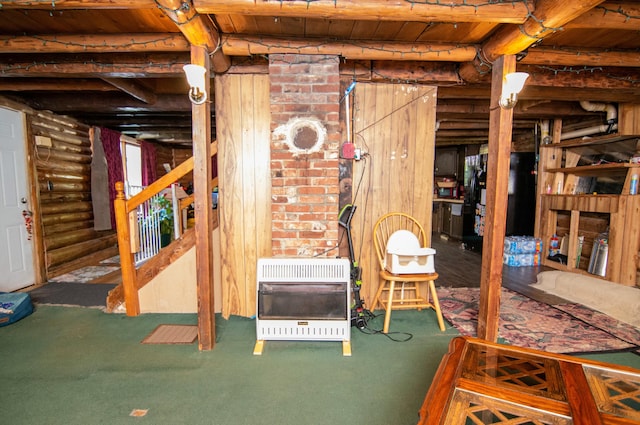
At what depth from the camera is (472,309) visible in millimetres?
3051

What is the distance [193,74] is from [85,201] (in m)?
4.35

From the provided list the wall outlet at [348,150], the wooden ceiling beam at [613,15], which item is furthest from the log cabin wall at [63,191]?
the wooden ceiling beam at [613,15]

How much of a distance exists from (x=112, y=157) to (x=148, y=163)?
1.53 meters

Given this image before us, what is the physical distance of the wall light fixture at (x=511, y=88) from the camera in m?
2.06

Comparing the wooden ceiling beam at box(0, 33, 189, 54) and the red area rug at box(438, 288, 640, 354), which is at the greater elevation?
the wooden ceiling beam at box(0, 33, 189, 54)

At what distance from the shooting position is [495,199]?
7.47ft

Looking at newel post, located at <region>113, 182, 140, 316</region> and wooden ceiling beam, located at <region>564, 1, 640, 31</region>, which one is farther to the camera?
newel post, located at <region>113, 182, 140, 316</region>

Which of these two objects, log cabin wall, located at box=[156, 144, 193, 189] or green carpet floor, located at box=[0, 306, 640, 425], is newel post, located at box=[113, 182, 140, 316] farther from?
log cabin wall, located at box=[156, 144, 193, 189]

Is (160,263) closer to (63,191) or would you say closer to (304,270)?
(304,270)

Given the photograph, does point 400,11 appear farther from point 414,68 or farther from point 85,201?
point 85,201

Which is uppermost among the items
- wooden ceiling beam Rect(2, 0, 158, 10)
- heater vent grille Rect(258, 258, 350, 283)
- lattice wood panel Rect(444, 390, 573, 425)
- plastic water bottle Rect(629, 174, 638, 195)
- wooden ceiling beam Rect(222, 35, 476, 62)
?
wooden ceiling beam Rect(222, 35, 476, 62)

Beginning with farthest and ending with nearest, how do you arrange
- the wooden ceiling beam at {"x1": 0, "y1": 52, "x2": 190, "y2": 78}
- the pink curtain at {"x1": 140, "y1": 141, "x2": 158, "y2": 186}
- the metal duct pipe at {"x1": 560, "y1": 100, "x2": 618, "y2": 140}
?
the pink curtain at {"x1": 140, "y1": 141, "x2": 158, "y2": 186}, the metal duct pipe at {"x1": 560, "y1": 100, "x2": 618, "y2": 140}, the wooden ceiling beam at {"x1": 0, "y1": 52, "x2": 190, "y2": 78}

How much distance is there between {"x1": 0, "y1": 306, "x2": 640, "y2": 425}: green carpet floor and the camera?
1654 millimetres

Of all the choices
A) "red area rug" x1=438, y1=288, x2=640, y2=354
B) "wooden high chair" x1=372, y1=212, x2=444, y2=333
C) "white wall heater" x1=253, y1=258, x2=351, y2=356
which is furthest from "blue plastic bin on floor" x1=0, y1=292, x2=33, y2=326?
"red area rug" x1=438, y1=288, x2=640, y2=354
